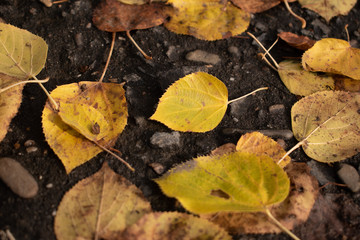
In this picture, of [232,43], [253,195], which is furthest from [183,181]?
[232,43]

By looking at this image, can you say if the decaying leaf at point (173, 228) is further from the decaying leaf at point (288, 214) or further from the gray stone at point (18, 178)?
the gray stone at point (18, 178)

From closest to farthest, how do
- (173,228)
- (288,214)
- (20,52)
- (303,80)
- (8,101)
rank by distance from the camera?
(173,228) → (288,214) → (8,101) → (20,52) → (303,80)

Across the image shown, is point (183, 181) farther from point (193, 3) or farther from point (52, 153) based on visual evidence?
point (193, 3)

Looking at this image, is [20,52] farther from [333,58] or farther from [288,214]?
[333,58]

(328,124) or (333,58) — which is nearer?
(328,124)

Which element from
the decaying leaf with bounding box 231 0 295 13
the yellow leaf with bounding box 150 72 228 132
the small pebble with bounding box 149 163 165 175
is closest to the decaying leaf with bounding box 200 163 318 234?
the small pebble with bounding box 149 163 165 175

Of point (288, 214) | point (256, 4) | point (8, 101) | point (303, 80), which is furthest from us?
point (256, 4)

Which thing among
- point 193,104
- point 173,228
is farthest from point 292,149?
point 173,228

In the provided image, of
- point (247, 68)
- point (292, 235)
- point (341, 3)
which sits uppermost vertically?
point (341, 3)
